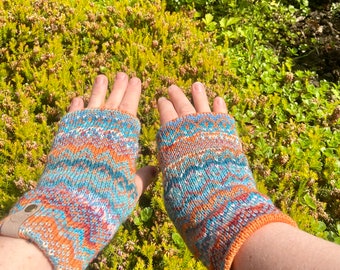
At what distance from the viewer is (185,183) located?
238cm

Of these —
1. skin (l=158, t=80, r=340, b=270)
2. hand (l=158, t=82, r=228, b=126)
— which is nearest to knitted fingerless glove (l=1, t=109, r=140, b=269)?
hand (l=158, t=82, r=228, b=126)

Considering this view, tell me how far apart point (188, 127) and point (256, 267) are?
1006 millimetres

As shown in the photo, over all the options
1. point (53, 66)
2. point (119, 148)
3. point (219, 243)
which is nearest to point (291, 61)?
point (53, 66)

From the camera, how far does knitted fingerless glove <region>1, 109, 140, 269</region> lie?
201cm

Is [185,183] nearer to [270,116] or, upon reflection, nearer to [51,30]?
[270,116]

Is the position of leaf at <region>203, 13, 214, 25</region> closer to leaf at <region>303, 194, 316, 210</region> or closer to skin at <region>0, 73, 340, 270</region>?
leaf at <region>303, 194, 316, 210</region>

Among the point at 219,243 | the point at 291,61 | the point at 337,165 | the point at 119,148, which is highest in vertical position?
the point at 119,148

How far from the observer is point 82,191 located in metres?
2.25

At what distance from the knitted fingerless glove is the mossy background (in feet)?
2.32

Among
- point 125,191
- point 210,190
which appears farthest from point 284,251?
point 125,191

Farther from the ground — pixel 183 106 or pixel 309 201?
pixel 183 106

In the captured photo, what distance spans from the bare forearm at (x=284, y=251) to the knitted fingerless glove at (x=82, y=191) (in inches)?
26.4

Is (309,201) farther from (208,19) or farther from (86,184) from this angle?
(208,19)

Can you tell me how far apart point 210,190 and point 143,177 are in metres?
0.46
